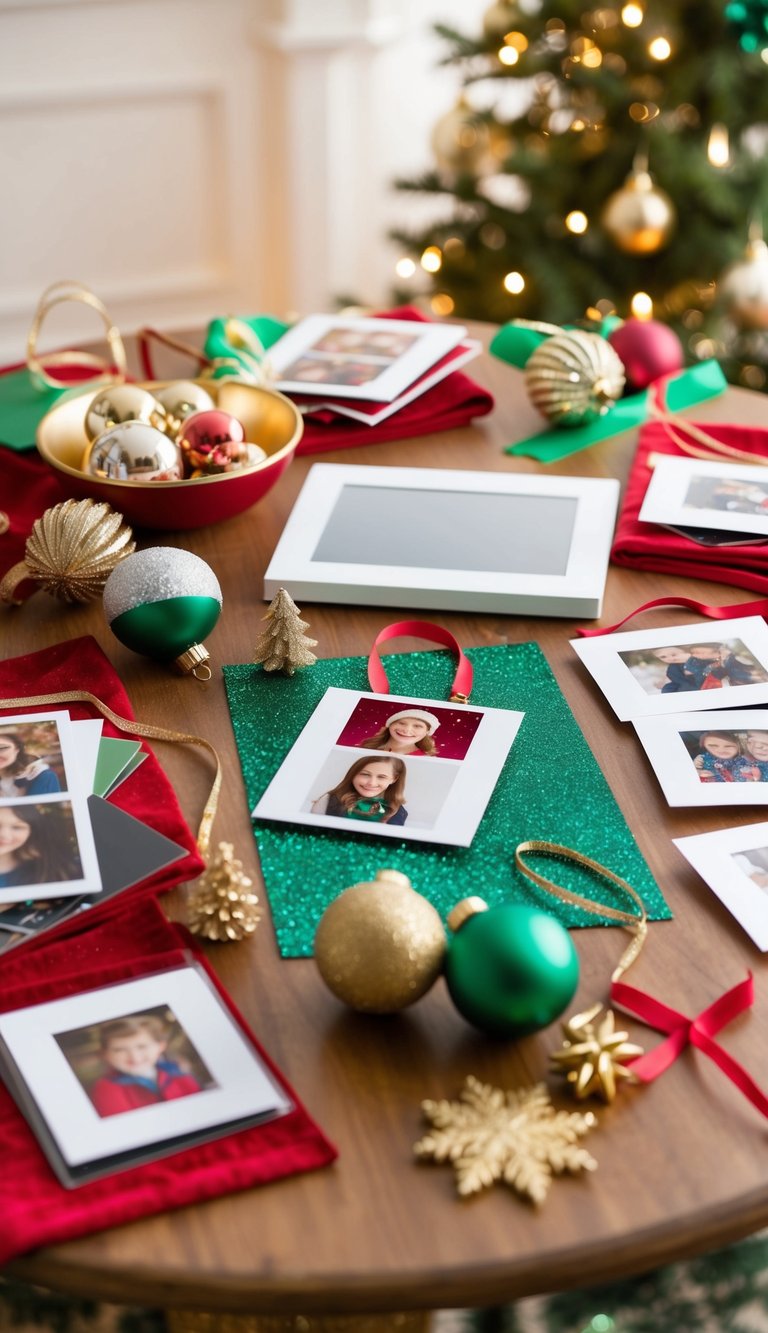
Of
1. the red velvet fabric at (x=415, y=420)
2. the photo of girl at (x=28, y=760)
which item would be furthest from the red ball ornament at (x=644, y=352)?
the photo of girl at (x=28, y=760)

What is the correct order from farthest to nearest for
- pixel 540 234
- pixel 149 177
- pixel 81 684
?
pixel 149 177 < pixel 540 234 < pixel 81 684

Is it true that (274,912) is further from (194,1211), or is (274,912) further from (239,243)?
(239,243)

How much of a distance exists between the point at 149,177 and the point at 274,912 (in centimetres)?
255

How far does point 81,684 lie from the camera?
1.11 m

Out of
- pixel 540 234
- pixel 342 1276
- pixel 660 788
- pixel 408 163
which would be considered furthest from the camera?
pixel 408 163

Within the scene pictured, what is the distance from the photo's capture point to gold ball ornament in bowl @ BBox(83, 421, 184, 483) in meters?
1.27

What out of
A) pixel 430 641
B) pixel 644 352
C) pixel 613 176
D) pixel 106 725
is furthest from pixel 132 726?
pixel 613 176

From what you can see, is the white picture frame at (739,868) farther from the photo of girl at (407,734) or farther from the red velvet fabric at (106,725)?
the red velvet fabric at (106,725)

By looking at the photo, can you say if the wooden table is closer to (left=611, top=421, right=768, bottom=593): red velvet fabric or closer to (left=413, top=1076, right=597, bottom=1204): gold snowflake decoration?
(left=413, top=1076, right=597, bottom=1204): gold snowflake decoration

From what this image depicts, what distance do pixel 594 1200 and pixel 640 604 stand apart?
66 cm

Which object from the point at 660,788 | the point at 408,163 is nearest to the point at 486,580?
the point at 660,788

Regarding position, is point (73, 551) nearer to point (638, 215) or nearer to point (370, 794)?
point (370, 794)

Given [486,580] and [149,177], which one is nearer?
[486,580]

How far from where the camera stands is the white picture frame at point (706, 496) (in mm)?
1323
